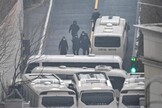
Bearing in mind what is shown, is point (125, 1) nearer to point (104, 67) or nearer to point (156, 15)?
point (156, 15)

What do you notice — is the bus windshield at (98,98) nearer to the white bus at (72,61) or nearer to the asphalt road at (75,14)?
the white bus at (72,61)

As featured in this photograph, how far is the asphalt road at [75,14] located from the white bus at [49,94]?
522 inches

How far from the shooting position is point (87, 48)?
4425cm

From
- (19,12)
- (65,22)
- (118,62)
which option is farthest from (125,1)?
(118,62)

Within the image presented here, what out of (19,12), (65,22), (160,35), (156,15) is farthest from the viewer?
(65,22)

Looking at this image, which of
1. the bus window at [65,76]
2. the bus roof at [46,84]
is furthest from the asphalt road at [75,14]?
the bus roof at [46,84]

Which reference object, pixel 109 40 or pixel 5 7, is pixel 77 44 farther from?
pixel 5 7

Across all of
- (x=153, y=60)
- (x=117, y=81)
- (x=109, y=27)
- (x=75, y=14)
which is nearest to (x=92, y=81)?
(x=117, y=81)

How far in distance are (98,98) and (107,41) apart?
1259cm

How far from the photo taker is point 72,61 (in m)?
38.8

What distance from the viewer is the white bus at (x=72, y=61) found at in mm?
38844

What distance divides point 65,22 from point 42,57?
14.0 meters

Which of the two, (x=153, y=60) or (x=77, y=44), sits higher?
(x=153, y=60)

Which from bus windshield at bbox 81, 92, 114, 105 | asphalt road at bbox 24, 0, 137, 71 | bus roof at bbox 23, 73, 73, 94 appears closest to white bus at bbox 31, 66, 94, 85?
bus roof at bbox 23, 73, 73, 94
